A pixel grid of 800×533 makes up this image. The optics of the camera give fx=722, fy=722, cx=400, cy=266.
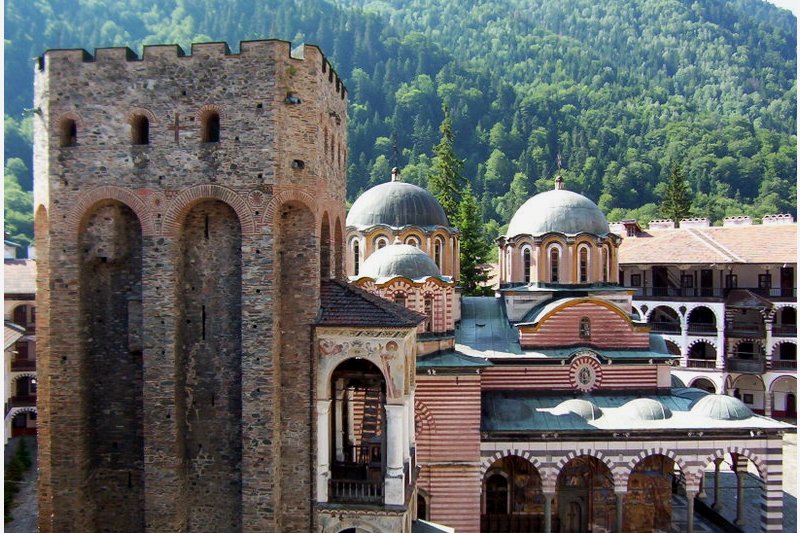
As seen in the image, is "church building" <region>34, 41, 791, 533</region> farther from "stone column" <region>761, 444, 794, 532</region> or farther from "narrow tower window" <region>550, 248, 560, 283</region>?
"narrow tower window" <region>550, 248, 560, 283</region>

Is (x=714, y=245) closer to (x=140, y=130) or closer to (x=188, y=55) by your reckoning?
(x=188, y=55)

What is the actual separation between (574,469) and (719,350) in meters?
20.1

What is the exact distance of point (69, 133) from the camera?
15727mm

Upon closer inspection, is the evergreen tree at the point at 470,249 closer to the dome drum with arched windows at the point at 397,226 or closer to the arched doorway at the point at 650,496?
the dome drum with arched windows at the point at 397,226

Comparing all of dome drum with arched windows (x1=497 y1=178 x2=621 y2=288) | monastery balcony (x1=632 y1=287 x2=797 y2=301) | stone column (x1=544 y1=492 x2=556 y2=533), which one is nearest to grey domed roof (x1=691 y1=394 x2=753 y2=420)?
stone column (x1=544 y1=492 x2=556 y2=533)

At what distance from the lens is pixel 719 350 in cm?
3950

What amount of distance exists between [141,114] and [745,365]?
1389 inches

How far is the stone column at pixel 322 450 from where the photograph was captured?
50.5 feet

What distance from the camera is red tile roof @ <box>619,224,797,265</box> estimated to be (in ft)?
127

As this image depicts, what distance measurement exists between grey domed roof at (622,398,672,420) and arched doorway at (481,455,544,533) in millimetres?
3578

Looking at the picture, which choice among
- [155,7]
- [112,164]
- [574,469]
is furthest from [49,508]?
[155,7]

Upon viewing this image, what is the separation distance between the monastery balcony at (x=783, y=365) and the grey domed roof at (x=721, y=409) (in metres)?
19.2

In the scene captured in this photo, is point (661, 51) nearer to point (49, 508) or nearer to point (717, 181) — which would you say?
point (717, 181)

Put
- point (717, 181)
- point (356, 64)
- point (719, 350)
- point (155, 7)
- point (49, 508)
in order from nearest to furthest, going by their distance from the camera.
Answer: point (49, 508) < point (719, 350) < point (717, 181) < point (356, 64) < point (155, 7)
